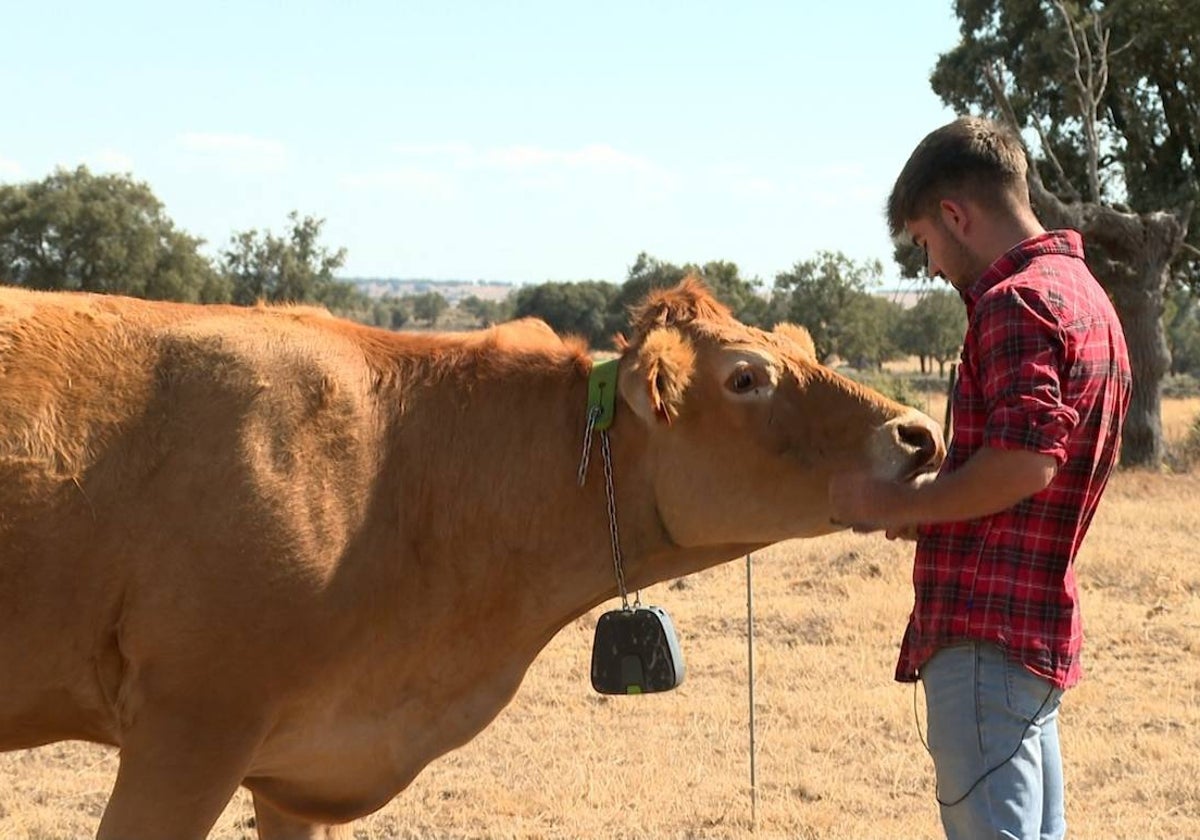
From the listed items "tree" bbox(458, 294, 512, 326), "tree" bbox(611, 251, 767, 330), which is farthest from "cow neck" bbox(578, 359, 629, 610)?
"tree" bbox(458, 294, 512, 326)

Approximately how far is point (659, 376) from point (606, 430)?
0.30m

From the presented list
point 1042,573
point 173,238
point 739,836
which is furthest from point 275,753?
point 173,238

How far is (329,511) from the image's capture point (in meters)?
4.29

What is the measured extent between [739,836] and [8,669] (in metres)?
3.48

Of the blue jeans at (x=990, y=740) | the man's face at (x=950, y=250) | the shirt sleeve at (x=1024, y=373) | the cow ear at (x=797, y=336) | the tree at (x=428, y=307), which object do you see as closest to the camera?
the shirt sleeve at (x=1024, y=373)

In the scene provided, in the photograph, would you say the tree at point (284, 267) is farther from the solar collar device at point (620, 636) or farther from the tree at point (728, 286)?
the solar collar device at point (620, 636)

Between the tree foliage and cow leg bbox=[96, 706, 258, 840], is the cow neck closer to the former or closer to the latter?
cow leg bbox=[96, 706, 258, 840]

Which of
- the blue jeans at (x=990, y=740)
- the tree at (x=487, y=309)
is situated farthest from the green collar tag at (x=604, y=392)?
the tree at (x=487, y=309)

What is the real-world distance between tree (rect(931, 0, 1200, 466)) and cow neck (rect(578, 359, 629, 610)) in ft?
63.4

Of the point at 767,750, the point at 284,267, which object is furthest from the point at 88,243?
the point at 767,750

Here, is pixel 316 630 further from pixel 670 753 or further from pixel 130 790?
pixel 670 753

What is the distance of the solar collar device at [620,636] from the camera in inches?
177

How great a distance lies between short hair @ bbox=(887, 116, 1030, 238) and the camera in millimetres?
3479

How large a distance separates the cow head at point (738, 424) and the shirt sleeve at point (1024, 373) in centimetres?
97
